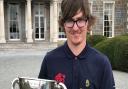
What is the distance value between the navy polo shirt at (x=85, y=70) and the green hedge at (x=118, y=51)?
12.0 m

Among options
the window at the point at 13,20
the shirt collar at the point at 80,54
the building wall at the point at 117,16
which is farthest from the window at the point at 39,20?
the shirt collar at the point at 80,54

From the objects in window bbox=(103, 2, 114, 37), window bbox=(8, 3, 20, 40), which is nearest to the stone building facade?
window bbox=(8, 3, 20, 40)

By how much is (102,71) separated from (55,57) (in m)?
0.32

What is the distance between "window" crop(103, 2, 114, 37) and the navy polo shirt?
1193 inches

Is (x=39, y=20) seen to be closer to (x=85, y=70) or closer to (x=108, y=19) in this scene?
(x=108, y=19)

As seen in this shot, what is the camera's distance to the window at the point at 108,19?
3284cm

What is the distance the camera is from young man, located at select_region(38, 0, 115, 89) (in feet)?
8.62

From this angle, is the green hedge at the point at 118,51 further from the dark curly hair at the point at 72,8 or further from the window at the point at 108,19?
the window at the point at 108,19

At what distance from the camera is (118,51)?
49.7 feet

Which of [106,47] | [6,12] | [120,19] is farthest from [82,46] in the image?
[120,19]

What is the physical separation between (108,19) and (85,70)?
30883mm

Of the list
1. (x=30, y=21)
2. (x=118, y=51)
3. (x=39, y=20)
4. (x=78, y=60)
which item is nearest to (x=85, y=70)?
(x=78, y=60)

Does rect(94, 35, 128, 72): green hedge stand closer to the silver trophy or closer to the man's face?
the man's face

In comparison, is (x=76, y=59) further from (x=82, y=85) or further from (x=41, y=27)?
(x=41, y=27)
